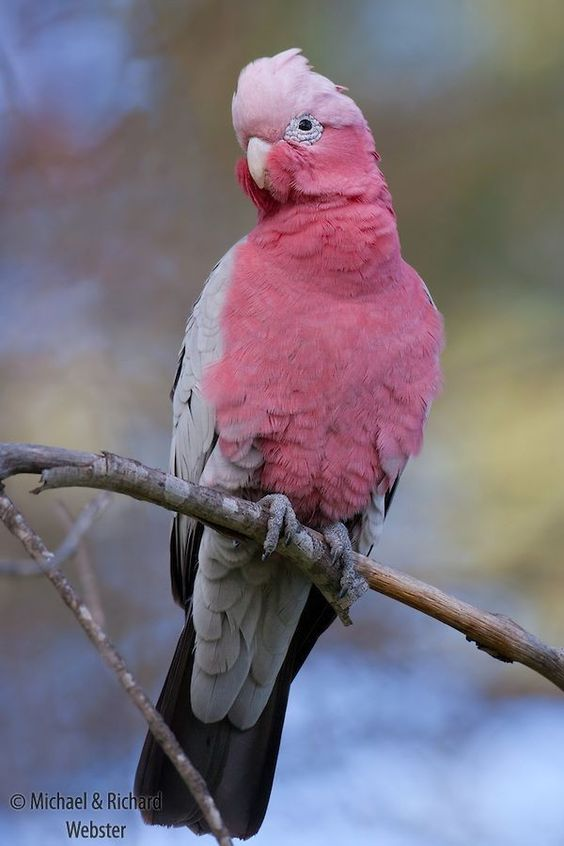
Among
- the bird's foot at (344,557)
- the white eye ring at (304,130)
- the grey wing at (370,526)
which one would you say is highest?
the white eye ring at (304,130)

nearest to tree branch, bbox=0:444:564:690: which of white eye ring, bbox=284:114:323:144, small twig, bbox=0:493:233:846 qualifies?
small twig, bbox=0:493:233:846

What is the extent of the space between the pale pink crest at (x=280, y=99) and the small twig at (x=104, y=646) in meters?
2.24

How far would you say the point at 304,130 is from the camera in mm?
4039

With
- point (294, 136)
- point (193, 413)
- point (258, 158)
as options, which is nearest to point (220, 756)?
point (193, 413)

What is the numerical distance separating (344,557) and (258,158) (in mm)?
1558

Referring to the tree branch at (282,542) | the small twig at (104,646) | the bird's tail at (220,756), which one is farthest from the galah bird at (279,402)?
the small twig at (104,646)

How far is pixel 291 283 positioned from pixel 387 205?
567 millimetres

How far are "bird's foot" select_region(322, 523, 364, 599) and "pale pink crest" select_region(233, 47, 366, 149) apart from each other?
1548mm

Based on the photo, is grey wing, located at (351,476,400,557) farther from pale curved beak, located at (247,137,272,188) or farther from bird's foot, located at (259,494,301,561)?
pale curved beak, located at (247,137,272,188)

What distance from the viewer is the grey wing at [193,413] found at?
3.89m

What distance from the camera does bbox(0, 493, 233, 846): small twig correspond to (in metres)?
2.21

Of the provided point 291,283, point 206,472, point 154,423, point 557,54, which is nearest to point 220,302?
point 291,283

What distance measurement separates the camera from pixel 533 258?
639 centimetres

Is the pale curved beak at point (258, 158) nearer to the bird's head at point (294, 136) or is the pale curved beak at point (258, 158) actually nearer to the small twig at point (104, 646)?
the bird's head at point (294, 136)
